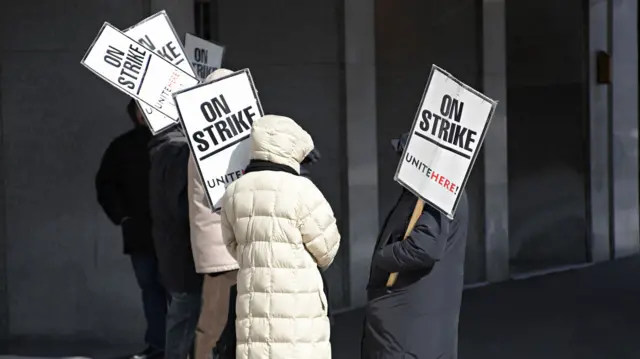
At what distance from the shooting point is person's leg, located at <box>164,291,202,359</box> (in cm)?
651

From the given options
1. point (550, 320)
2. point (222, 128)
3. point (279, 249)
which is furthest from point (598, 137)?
point (279, 249)

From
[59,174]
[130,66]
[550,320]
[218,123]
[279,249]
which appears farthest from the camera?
[550,320]

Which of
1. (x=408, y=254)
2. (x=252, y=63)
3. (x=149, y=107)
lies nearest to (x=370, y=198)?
(x=252, y=63)

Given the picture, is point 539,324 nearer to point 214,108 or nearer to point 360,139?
point 360,139

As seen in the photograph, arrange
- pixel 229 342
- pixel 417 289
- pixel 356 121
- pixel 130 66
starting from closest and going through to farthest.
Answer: pixel 229 342, pixel 417 289, pixel 130 66, pixel 356 121

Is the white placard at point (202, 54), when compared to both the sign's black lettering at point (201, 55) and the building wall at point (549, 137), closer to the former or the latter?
the sign's black lettering at point (201, 55)

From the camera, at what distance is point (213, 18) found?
352 inches

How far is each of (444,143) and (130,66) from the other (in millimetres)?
1832

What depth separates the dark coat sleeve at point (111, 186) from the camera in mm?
8031

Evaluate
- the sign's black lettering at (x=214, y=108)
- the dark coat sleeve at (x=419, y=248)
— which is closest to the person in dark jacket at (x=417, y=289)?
the dark coat sleeve at (x=419, y=248)

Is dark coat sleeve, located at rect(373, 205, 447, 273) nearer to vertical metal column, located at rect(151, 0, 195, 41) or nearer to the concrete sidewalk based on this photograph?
the concrete sidewalk

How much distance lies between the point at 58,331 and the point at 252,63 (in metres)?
2.65

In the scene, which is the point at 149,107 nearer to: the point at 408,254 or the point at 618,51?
the point at 408,254

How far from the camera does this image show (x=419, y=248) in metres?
5.05
